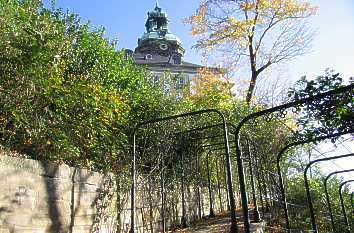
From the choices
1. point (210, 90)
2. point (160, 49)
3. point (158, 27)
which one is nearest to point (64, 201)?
point (210, 90)

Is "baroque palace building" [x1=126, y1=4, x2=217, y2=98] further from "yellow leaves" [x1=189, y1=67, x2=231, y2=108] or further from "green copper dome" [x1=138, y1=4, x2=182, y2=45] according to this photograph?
"yellow leaves" [x1=189, y1=67, x2=231, y2=108]

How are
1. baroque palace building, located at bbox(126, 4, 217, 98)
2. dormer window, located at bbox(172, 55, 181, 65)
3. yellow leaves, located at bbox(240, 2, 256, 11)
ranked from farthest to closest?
dormer window, located at bbox(172, 55, 181, 65), baroque palace building, located at bbox(126, 4, 217, 98), yellow leaves, located at bbox(240, 2, 256, 11)

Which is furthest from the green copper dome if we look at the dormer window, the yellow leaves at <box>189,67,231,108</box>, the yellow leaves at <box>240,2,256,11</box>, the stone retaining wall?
the stone retaining wall

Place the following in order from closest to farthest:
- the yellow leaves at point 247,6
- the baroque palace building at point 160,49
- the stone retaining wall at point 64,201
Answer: the stone retaining wall at point 64,201 < the yellow leaves at point 247,6 < the baroque palace building at point 160,49

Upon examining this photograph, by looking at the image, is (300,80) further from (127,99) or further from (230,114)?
(230,114)

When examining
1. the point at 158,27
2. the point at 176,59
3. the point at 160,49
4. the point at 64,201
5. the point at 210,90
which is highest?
the point at 158,27

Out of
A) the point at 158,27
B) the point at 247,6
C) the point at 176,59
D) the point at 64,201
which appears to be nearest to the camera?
the point at 64,201

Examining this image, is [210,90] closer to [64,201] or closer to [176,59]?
[64,201]

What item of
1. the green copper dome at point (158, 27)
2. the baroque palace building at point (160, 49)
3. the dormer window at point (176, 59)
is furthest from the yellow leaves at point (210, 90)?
the green copper dome at point (158, 27)

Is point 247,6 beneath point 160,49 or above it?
beneath

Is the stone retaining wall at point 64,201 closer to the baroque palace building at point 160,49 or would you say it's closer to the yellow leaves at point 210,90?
the yellow leaves at point 210,90

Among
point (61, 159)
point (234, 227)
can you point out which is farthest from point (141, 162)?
point (234, 227)

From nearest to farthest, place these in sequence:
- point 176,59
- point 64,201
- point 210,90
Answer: point 64,201, point 210,90, point 176,59

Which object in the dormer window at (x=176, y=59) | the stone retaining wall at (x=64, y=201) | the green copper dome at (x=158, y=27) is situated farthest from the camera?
the green copper dome at (x=158, y=27)
